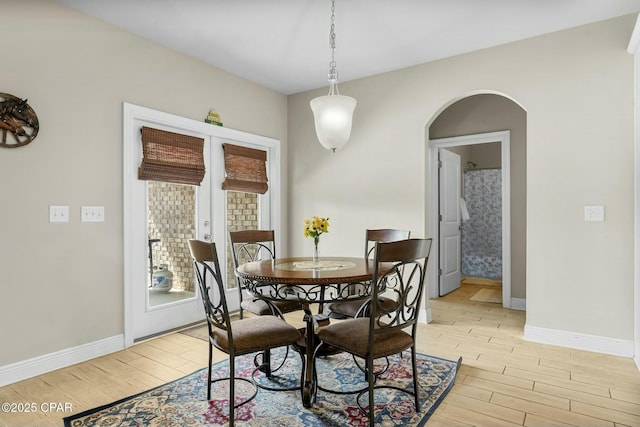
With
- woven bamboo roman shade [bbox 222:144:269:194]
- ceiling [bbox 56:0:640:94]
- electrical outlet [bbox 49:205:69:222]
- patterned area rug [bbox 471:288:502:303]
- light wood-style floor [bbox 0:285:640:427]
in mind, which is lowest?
light wood-style floor [bbox 0:285:640:427]

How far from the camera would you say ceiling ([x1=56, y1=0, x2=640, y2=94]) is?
2.73 metres

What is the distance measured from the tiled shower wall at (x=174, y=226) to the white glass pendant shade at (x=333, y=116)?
172 cm

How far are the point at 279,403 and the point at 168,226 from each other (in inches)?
80.8

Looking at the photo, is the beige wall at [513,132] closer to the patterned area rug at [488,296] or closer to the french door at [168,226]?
the patterned area rug at [488,296]

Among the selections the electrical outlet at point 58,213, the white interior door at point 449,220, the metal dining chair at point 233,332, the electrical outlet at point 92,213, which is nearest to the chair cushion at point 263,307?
the metal dining chair at point 233,332

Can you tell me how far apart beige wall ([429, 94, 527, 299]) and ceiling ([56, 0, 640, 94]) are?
108cm

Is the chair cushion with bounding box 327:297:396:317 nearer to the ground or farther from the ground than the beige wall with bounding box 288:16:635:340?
nearer to the ground

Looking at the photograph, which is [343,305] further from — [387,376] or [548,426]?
[548,426]

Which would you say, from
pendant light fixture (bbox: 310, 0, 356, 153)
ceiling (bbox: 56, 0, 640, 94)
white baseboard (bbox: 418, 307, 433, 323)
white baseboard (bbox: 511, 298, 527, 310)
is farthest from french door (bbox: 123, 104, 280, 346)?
white baseboard (bbox: 511, 298, 527, 310)

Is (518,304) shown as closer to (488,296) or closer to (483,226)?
(488,296)

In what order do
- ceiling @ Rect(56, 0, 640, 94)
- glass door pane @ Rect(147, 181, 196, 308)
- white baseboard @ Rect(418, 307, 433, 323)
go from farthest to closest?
1. white baseboard @ Rect(418, 307, 433, 323)
2. glass door pane @ Rect(147, 181, 196, 308)
3. ceiling @ Rect(56, 0, 640, 94)

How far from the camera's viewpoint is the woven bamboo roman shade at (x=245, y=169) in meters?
4.03

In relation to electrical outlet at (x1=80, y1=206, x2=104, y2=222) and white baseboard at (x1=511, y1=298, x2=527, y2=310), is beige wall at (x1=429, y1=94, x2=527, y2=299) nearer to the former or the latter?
white baseboard at (x1=511, y1=298, x2=527, y2=310)

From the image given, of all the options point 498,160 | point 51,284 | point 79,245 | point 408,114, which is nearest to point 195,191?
point 79,245
